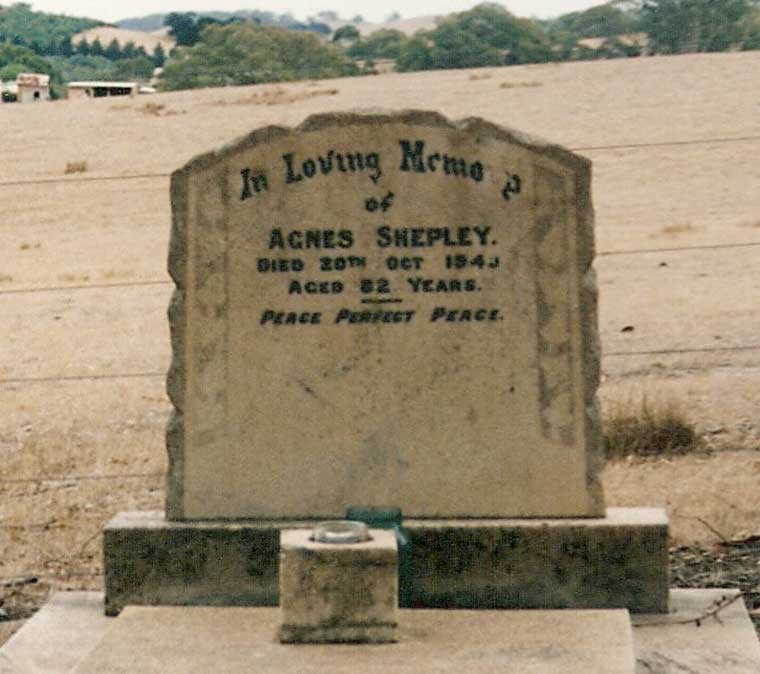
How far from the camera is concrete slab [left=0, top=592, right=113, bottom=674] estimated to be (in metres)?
6.50

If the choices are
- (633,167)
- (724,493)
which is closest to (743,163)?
(633,167)

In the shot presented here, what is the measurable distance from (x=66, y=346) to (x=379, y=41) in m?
10.7

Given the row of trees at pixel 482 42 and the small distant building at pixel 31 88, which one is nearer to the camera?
the row of trees at pixel 482 42

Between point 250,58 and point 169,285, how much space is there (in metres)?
4.39

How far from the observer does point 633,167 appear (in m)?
16.4

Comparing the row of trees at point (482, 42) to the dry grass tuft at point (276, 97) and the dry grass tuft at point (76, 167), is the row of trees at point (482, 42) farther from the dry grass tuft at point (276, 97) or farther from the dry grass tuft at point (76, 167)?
the dry grass tuft at point (76, 167)

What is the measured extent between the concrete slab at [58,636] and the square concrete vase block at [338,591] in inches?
31.0

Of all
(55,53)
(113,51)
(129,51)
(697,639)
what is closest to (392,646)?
(697,639)

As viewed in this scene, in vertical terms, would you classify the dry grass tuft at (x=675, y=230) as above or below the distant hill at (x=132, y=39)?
below

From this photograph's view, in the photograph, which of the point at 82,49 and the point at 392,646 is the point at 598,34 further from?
the point at 82,49

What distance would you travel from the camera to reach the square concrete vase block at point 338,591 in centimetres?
582

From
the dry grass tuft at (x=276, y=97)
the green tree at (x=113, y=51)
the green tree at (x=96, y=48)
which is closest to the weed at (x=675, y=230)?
the dry grass tuft at (x=276, y=97)

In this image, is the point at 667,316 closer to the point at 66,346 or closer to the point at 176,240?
the point at 66,346

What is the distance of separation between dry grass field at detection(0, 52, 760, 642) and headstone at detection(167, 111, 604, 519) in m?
1.13
